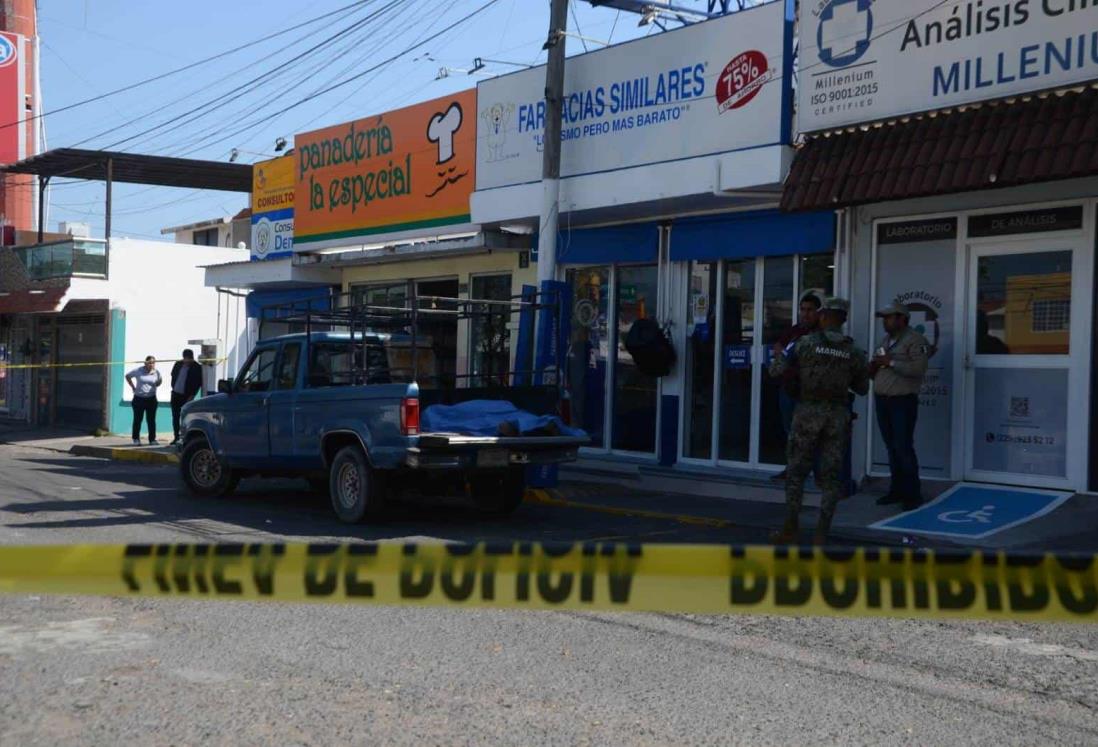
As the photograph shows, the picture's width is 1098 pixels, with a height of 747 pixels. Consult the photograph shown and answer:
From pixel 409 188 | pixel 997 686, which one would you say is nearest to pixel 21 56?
pixel 409 188

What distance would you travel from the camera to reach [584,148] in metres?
15.2

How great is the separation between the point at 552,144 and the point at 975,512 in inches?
259

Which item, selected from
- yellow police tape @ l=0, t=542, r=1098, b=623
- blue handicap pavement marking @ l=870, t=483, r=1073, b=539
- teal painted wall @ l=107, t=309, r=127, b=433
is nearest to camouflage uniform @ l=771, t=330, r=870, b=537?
blue handicap pavement marking @ l=870, t=483, r=1073, b=539

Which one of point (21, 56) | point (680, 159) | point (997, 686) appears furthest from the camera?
point (21, 56)

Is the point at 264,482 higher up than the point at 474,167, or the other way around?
the point at 474,167

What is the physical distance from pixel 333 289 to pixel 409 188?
388cm

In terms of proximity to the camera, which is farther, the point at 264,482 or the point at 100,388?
the point at 100,388

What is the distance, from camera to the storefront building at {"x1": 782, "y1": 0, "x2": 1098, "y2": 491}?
33.8 feet

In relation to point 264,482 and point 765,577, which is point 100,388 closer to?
point 264,482

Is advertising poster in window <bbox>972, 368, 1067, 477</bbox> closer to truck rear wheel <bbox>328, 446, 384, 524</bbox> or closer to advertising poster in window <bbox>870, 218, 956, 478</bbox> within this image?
advertising poster in window <bbox>870, 218, 956, 478</bbox>

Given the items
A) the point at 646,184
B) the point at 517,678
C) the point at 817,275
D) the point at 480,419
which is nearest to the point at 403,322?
the point at 480,419

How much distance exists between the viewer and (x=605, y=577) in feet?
11.1

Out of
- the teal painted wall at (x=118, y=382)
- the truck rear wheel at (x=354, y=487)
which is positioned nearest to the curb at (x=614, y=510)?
the truck rear wheel at (x=354, y=487)

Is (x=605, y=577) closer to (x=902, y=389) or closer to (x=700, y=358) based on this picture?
(x=902, y=389)
